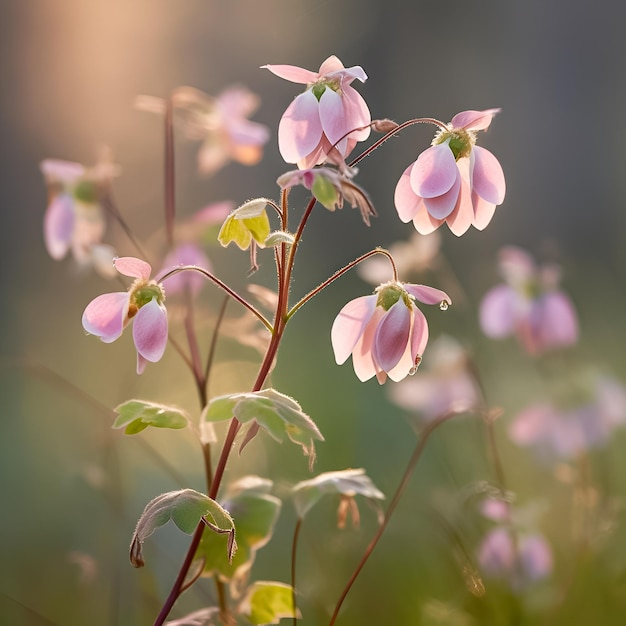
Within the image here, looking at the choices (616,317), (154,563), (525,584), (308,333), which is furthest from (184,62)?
(525,584)

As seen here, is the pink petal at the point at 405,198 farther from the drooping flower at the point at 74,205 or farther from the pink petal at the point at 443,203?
the drooping flower at the point at 74,205

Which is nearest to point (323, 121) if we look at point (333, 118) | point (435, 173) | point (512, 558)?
point (333, 118)

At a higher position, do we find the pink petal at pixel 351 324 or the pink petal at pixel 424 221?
the pink petal at pixel 424 221

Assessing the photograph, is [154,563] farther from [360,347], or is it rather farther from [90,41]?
[90,41]

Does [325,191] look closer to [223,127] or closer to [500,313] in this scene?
[223,127]

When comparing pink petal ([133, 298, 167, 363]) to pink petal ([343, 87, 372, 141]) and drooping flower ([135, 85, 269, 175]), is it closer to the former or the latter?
pink petal ([343, 87, 372, 141])

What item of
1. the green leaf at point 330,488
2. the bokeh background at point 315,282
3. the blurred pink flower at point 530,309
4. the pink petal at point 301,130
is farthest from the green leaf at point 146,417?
the blurred pink flower at point 530,309
